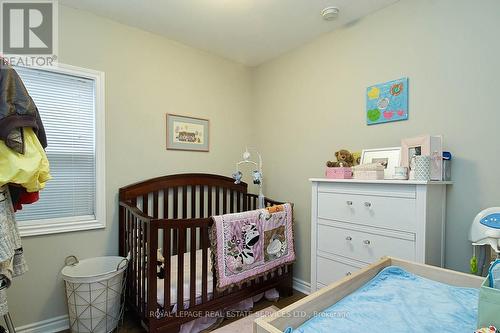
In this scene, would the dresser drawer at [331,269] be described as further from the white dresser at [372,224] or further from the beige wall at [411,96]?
the beige wall at [411,96]

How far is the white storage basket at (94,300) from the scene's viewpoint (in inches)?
66.9

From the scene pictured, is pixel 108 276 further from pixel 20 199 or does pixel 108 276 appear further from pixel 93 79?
pixel 93 79

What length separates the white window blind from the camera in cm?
187

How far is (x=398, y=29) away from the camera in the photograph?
6.12 feet

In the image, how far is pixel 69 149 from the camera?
1.98 meters

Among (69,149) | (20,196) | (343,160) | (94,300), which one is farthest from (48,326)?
(343,160)

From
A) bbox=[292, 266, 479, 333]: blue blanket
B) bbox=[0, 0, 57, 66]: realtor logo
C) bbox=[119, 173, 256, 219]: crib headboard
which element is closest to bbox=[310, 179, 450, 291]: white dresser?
bbox=[292, 266, 479, 333]: blue blanket

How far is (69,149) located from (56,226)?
0.58 m

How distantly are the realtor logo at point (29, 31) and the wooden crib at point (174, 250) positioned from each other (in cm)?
114

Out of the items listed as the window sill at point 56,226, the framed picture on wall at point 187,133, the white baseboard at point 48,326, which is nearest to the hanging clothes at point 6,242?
the window sill at point 56,226

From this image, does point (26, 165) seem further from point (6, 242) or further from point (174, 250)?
point (174, 250)

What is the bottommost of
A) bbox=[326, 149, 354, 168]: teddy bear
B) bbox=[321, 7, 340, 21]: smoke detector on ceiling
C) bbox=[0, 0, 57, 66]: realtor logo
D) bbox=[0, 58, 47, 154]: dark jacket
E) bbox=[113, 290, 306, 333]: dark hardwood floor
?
bbox=[113, 290, 306, 333]: dark hardwood floor

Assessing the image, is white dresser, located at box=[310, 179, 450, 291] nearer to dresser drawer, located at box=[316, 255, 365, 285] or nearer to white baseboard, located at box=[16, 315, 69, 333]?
dresser drawer, located at box=[316, 255, 365, 285]

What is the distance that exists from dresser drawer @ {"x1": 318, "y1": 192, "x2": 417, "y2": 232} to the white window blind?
1842 mm
